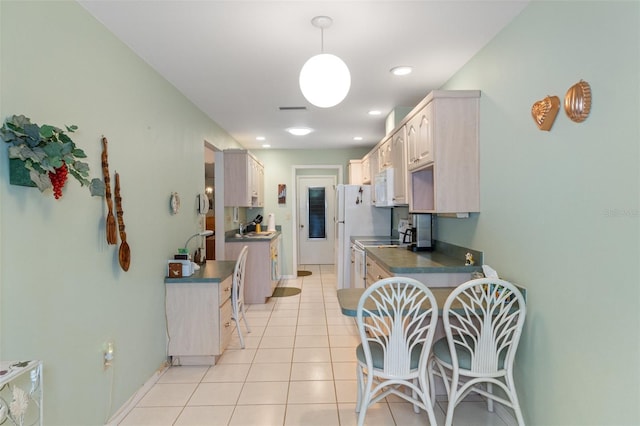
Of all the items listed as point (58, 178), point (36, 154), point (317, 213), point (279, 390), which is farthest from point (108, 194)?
point (317, 213)

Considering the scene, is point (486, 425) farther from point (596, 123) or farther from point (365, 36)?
point (365, 36)

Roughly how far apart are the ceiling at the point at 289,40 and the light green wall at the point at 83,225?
0.29 m

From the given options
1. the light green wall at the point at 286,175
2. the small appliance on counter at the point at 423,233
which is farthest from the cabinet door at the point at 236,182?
the small appliance on counter at the point at 423,233

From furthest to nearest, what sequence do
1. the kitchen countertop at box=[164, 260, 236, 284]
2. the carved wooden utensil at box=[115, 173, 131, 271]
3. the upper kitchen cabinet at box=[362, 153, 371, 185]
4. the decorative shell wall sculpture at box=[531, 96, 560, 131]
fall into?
the upper kitchen cabinet at box=[362, 153, 371, 185] → the kitchen countertop at box=[164, 260, 236, 284] → the carved wooden utensil at box=[115, 173, 131, 271] → the decorative shell wall sculpture at box=[531, 96, 560, 131]

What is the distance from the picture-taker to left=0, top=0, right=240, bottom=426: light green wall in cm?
152

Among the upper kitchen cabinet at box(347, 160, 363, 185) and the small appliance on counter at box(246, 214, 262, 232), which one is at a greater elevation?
the upper kitchen cabinet at box(347, 160, 363, 185)

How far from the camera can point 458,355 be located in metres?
2.07

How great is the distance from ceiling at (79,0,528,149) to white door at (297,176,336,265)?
3.88m

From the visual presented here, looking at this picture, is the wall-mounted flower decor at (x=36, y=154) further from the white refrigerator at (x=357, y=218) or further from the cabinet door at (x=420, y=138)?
the white refrigerator at (x=357, y=218)

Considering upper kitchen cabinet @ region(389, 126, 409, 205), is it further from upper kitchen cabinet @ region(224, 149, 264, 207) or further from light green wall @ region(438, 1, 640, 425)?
upper kitchen cabinet @ region(224, 149, 264, 207)

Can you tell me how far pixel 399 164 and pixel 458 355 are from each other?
2.00m

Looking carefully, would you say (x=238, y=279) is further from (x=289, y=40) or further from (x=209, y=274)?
(x=289, y=40)

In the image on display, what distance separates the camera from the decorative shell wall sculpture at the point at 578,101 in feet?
5.19

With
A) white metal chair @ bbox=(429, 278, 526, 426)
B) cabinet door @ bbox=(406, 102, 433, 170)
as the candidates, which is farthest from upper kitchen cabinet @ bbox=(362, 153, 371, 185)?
white metal chair @ bbox=(429, 278, 526, 426)
